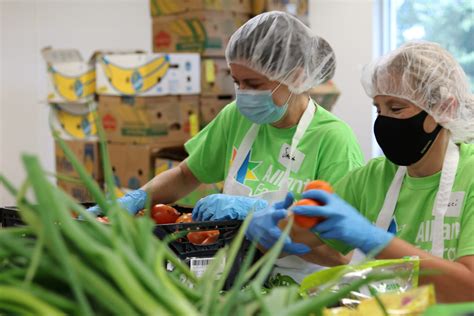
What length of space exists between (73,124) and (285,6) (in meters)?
1.64

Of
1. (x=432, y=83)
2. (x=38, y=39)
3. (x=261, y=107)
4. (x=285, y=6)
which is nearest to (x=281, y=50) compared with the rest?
(x=261, y=107)

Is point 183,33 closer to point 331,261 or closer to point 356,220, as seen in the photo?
point 331,261

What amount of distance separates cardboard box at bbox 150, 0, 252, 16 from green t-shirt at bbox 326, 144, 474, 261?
2731mm

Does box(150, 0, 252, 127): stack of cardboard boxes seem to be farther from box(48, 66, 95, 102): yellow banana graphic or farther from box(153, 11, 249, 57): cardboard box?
box(48, 66, 95, 102): yellow banana graphic

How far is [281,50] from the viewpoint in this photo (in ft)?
7.35

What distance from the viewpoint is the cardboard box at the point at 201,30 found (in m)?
4.57

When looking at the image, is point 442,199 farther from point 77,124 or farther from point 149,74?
point 77,124

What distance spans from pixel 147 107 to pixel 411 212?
8.88 feet

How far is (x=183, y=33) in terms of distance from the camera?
469 cm

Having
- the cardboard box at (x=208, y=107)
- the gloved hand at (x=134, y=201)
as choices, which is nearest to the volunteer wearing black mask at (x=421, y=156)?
the gloved hand at (x=134, y=201)

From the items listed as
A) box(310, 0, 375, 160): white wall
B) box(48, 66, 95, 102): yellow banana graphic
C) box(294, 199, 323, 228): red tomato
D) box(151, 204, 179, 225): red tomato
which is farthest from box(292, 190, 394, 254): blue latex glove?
box(310, 0, 375, 160): white wall

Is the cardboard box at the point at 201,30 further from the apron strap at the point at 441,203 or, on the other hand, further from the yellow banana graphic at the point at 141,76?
the apron strap at the point at 441,203

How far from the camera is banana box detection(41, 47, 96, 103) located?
4707 mm

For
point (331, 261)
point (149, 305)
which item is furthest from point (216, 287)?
point (331, 261)
